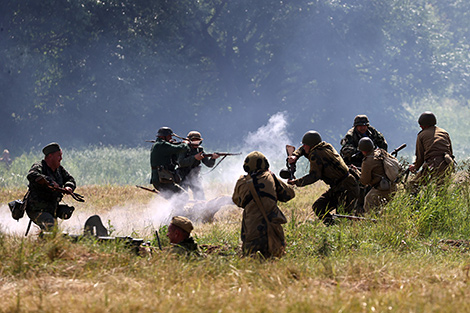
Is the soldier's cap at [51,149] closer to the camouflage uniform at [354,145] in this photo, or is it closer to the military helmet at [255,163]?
the military helmet at [255,163]

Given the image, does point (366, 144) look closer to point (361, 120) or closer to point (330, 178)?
point (330, 178)

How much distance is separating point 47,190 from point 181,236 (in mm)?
2442

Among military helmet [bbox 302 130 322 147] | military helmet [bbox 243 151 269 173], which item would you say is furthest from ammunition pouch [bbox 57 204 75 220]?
military helmet [bbox 302 130 322 147]

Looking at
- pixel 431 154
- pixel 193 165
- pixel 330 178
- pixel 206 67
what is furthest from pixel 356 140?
pixel 206 67

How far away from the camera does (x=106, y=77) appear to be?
38625 millimetres

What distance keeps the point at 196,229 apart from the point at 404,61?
36.5 m

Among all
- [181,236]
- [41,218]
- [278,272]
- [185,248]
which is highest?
[41,218]

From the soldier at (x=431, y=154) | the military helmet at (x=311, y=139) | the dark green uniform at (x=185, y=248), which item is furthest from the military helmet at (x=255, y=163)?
the soldier at (x=431, y=154)

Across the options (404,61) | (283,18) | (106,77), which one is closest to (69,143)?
(106,77)

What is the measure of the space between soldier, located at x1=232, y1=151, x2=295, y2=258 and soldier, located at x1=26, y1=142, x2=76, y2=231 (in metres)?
2.66

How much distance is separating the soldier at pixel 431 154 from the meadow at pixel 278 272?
1.00m

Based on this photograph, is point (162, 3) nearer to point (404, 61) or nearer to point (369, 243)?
point (404, 61)

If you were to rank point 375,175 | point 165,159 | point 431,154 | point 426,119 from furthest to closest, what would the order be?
point 165,159 → point 426,119 → point 431,154 → point 375,175

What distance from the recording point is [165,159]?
11.7 metres
